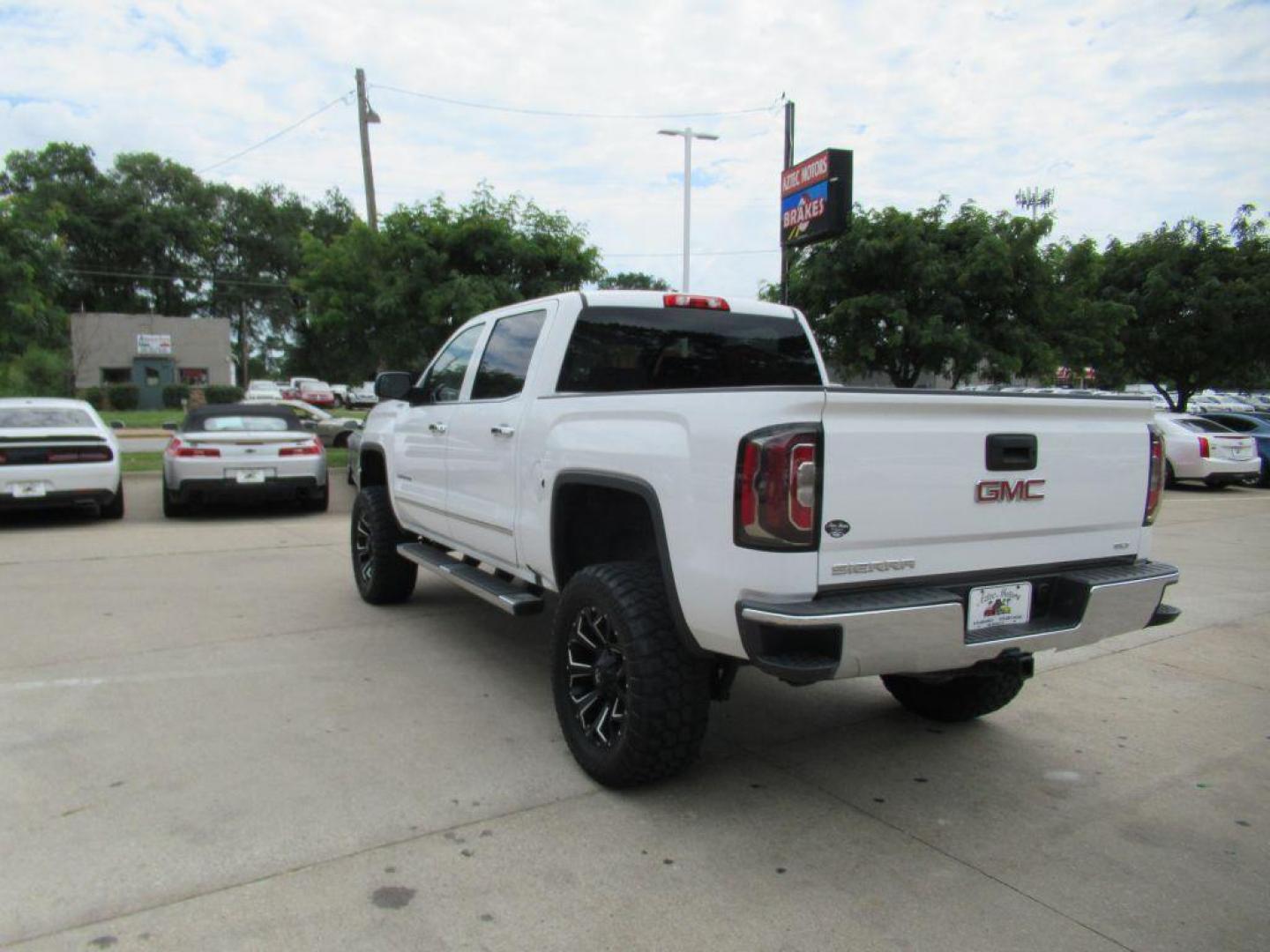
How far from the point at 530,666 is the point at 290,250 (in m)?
70.5

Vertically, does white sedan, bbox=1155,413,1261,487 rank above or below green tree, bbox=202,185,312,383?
below

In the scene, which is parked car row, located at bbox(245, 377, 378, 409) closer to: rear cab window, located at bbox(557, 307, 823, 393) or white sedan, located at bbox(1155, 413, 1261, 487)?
white sedan, located at bbox(1155, 413, 1261, 487)

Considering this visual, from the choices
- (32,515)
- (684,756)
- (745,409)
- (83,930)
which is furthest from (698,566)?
(32,515)

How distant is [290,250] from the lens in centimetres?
6850

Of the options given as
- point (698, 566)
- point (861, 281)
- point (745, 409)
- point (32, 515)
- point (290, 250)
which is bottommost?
point (32, 515)

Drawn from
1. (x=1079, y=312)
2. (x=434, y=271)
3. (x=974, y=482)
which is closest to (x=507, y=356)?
(x=974, y=482)

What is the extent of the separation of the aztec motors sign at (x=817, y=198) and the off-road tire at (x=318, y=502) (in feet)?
23.0

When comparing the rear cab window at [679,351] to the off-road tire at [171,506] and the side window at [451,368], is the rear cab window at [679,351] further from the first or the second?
the off-road tire at [171,506]

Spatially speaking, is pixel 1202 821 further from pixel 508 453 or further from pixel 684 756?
pixel 508 453

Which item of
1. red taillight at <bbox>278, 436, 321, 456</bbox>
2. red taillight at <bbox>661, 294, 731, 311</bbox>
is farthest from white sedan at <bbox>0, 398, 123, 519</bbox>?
red taillight at <bbox>661, 294, 731, 311</bbox>

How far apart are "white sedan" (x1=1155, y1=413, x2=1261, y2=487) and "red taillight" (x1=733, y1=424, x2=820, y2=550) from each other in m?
16.0

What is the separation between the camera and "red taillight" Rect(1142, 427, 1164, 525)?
12.0ft

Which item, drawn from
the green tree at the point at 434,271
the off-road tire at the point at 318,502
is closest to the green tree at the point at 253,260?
the green tree at the point at 434,271

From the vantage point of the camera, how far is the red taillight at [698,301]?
15.4ft
